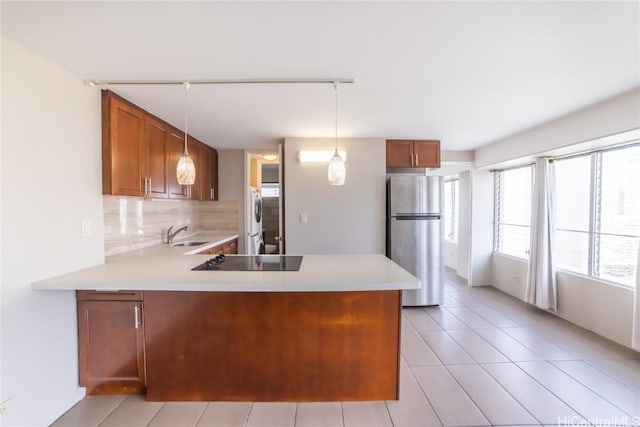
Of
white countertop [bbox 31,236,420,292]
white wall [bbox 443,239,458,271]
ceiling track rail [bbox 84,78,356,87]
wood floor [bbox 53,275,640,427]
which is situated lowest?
wood floor [bbox 53,275,640,427]

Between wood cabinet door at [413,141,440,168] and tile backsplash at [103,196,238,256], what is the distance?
9.44ft

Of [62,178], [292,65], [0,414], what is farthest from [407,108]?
[0,414]

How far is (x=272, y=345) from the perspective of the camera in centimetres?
192

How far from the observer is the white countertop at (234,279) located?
5.34 feet

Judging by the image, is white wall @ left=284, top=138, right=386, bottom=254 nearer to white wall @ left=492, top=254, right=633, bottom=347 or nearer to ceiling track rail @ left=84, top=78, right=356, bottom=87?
ceiling track rail @ left=84, top=78, right=356, bottom=87

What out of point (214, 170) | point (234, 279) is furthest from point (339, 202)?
point (234, 279)

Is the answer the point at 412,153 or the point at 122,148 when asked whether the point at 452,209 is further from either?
the point at 122,148

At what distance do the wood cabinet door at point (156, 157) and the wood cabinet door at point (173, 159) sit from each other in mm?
67

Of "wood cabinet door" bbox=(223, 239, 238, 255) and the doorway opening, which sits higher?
the doorway opening

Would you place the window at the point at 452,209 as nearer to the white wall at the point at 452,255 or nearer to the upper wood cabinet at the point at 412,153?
the white wall at the point at 452,255

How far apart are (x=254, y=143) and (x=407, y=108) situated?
7.41ft

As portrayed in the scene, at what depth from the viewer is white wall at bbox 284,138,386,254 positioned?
3.70 metres

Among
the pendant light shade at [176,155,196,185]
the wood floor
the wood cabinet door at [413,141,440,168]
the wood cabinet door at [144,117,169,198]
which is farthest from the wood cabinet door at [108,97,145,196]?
the wood cabinet door at [413,141,440,168]

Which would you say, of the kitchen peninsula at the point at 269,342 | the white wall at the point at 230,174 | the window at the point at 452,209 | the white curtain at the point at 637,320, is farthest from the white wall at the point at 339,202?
the window at the point at 452,209
